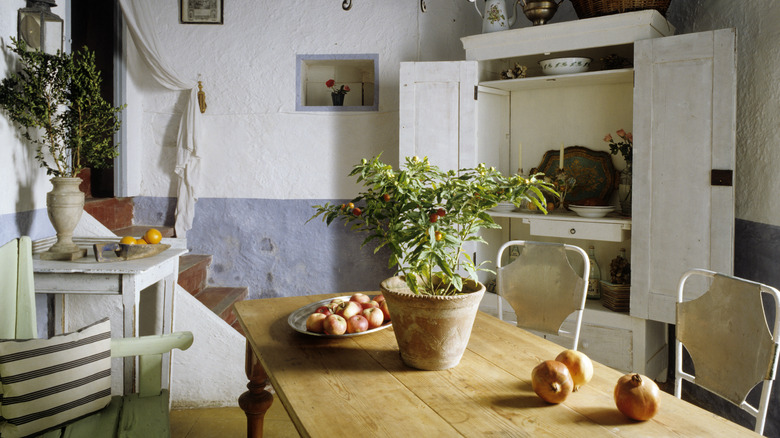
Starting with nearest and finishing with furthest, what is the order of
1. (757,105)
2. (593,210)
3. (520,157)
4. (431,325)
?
(431,325)
(757,105)
(593,210)
(520,157)

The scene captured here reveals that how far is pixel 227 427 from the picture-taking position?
290cm

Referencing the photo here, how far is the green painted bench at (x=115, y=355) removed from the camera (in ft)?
5.82

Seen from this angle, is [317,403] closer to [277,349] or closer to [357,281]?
[277,349]

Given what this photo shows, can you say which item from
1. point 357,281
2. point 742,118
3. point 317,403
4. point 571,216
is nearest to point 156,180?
point 357,281

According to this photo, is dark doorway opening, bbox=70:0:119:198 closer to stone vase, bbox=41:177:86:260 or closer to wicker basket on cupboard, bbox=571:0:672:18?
stone vase, bbox=41:177:86:260

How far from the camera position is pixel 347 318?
5.69 feet

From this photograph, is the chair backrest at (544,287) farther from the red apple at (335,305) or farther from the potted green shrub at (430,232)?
the potted green shrub at (430,232)

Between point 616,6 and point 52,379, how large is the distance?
10.5 ft

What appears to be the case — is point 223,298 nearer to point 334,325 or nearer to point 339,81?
point 339,81

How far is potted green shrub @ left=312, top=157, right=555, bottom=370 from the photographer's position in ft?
4.49

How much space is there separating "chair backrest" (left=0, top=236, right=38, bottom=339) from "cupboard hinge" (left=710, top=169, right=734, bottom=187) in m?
3.10

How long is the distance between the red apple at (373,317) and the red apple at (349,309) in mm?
27

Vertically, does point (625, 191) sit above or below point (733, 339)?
above

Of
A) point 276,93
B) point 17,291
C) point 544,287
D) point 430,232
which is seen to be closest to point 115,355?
point 17,291
